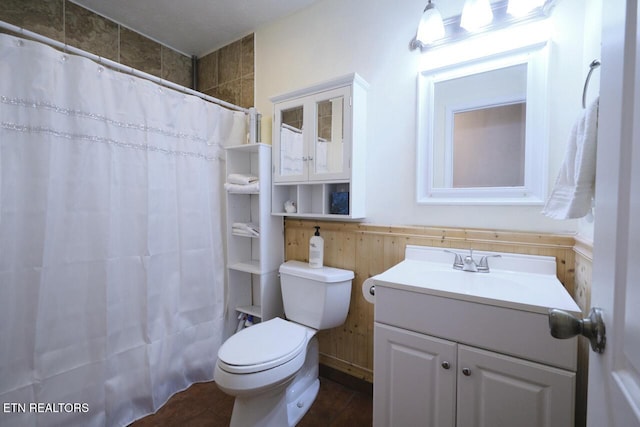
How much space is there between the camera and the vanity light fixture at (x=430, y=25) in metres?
1.36

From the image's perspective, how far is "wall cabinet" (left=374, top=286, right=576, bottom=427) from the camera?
85 cm

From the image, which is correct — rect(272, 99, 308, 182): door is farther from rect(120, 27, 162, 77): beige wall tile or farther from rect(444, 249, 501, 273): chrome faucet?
rect(120, 27, 162, 77): beige wall tile

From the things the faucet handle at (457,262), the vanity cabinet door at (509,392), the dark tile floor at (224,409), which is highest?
the faucet handle at (457,262)

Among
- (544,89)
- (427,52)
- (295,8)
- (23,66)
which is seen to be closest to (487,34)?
(427,52)

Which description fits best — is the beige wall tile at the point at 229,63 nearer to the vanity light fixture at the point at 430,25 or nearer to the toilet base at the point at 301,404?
the vanity light fixture at the point at 430,25

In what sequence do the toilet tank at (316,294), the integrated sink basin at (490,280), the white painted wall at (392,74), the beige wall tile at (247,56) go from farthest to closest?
1. the beige wall tile at (247,56)
2. the toilet tank at (316,294)
3. the white painted wall at (392,74)
4. the integrated sink basin at (490,280)

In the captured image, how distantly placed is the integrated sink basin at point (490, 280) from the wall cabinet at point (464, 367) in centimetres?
3

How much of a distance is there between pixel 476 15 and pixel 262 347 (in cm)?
178

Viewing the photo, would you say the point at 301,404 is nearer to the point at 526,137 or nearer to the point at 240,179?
the point at 240,179

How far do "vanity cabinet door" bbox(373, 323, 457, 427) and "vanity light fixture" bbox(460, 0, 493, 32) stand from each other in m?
1.36

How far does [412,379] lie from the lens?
42.0 inches

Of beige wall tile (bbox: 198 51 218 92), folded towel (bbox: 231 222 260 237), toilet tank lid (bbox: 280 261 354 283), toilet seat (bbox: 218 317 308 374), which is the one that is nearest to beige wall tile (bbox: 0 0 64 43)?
beige wall tile (bbox: 198 51 218 92)

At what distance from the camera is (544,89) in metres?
1.22

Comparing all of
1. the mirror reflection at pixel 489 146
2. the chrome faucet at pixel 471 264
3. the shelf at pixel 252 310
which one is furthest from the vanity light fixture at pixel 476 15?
the shelf at pixel 252 310
